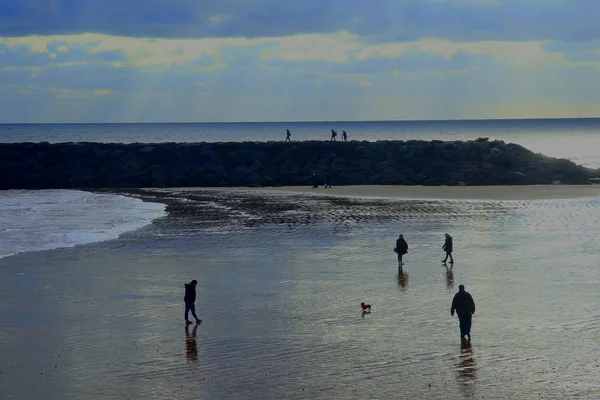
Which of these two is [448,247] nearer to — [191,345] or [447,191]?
[191,345]

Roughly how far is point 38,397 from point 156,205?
34.8 m

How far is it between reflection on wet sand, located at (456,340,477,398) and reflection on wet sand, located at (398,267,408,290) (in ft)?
20.7

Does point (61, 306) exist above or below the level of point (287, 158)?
below

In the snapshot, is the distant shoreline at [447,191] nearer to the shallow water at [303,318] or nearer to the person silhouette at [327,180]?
the person silhouette at [327,180]

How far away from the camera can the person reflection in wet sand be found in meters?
17.4

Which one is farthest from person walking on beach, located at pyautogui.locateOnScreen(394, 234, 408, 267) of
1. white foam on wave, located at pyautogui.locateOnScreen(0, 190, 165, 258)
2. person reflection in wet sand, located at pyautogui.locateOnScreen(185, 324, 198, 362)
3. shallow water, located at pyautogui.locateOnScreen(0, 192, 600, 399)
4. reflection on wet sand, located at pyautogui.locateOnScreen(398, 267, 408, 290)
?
white foam on wave, located at pyautogui.locateOnScreen(0, 190, 165, 258)

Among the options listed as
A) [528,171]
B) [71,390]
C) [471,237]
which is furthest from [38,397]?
[528,171]

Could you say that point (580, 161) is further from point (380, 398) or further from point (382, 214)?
point (380, 398)

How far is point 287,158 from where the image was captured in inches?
2751

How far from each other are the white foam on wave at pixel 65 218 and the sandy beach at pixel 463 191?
12.3m

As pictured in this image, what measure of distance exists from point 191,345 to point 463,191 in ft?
130

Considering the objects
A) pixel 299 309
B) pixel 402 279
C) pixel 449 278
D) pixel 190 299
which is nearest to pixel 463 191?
pixel 449 278

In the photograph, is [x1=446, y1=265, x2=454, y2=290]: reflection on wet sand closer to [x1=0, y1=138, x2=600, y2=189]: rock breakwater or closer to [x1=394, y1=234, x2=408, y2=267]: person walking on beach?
[x1=394, y1=234, x2=408, y2=267]: person walking on beach

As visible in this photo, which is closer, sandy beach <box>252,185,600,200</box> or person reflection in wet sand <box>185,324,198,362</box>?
person reflection in wet sand <box>185,324,198,362</box>
